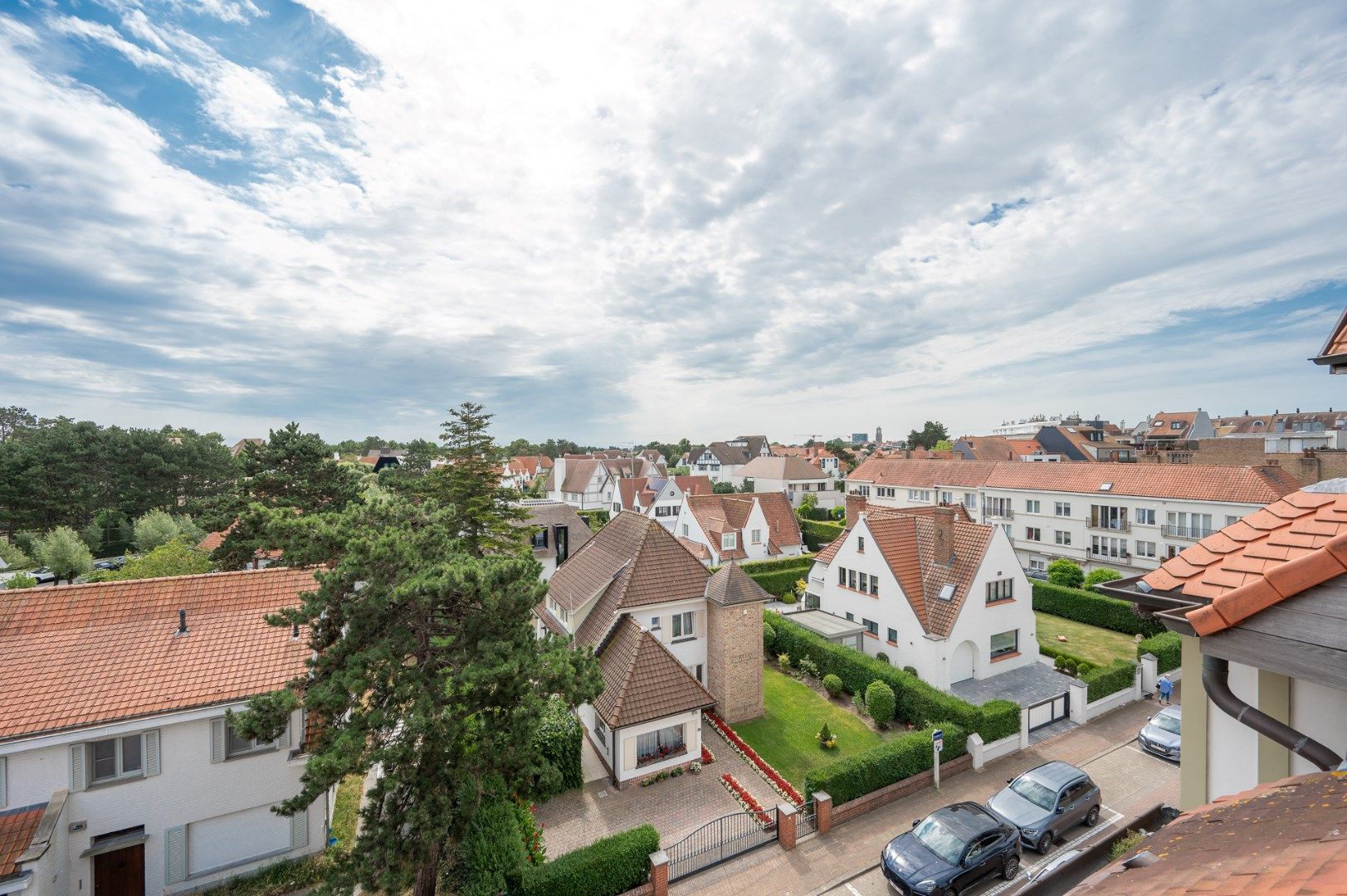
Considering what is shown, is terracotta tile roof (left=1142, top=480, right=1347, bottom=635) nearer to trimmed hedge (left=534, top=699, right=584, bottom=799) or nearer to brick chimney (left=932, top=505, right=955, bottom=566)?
trimmed hedge (left=534, top=699, right=584, bottom=799)

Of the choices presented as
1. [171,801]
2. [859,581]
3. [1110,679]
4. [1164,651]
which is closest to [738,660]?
[859,581]

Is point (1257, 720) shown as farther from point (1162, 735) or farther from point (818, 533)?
point (818, 533)

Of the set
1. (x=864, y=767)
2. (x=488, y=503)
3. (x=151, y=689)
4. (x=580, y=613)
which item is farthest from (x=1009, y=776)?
(x=488, y=503)

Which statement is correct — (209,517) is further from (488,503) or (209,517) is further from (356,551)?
(356,551)

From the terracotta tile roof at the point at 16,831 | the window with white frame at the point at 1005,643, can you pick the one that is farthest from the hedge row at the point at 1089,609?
the terracotta tile roof at the point at 16,831

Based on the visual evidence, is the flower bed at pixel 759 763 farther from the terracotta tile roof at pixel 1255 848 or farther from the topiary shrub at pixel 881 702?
the terracotta tile roof at pixel 1255 848

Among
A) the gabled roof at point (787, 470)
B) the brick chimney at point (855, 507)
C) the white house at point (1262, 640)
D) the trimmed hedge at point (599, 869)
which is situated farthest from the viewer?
the gabled roof at point (787, 470)
